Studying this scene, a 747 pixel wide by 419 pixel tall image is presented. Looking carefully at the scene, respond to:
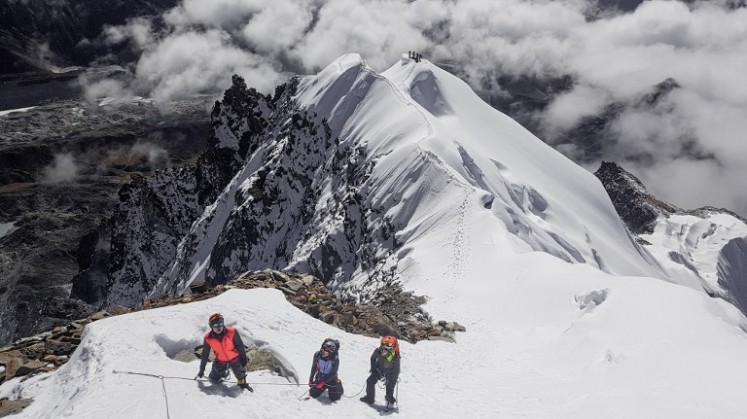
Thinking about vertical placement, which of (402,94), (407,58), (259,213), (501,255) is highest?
(407,58)

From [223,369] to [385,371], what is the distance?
4575 mm

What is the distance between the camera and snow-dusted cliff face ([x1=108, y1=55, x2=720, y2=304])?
5100 cm

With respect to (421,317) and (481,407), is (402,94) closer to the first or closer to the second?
(421,317)

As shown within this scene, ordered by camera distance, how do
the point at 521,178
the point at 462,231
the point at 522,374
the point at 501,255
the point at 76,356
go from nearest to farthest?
the point at 76,356
the point at 522,374
the point at 501,255
the point at 462,231
the point at 521,178

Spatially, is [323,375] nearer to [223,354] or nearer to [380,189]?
[223,354]

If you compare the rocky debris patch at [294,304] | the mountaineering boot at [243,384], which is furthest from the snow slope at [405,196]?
the mountaineering boot at [243,384]

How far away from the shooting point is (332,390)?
53.8 ft

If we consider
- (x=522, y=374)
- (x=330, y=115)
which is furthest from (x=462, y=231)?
(x=330, y=115)

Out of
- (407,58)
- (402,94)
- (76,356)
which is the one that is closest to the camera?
(76,356)

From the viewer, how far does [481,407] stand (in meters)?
18.3

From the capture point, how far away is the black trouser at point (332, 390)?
53.3 ft

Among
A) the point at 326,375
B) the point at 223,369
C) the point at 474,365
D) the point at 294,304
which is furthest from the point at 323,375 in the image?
the point at 294,304

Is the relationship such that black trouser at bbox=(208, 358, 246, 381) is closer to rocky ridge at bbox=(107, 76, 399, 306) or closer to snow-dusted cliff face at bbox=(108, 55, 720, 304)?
rocky ridge at bbox=(107, 76, 399, 306)

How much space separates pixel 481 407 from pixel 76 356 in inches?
478
